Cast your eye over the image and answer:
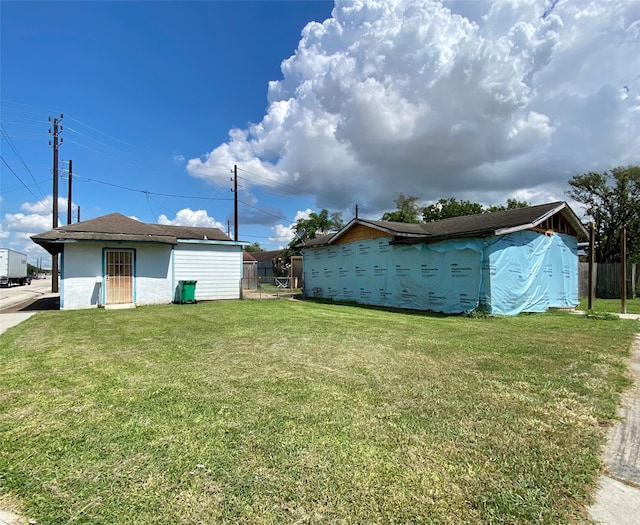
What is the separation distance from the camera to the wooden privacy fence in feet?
61.3

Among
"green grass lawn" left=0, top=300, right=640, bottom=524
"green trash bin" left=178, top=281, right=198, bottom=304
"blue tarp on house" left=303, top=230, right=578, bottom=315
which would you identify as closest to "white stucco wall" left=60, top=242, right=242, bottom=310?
"green trash bin" left=178, top=281, right=198, bottom=304

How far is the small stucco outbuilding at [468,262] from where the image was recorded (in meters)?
11.2

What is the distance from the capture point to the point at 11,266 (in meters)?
31.6

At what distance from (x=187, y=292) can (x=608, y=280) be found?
21.3 m

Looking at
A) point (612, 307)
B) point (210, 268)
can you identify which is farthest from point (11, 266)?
point (612, 307)

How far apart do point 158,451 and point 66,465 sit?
56 cm

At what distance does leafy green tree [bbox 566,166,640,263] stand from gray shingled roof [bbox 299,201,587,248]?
11.3 m

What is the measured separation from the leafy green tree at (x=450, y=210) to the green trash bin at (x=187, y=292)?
26862 mm

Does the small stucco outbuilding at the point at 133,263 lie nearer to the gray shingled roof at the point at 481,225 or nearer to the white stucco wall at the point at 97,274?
the white stucco wall at the point at 97,274

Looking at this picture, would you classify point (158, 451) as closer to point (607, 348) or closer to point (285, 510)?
point (285, 510)

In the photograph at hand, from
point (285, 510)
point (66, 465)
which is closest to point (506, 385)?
point (285, 510)

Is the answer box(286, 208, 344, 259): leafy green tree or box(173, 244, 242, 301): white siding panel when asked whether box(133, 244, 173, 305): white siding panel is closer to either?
box(173, 244, 242, 301): white siding panel

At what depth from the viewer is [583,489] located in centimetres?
220

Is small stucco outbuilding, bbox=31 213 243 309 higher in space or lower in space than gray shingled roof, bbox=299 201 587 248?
lower
